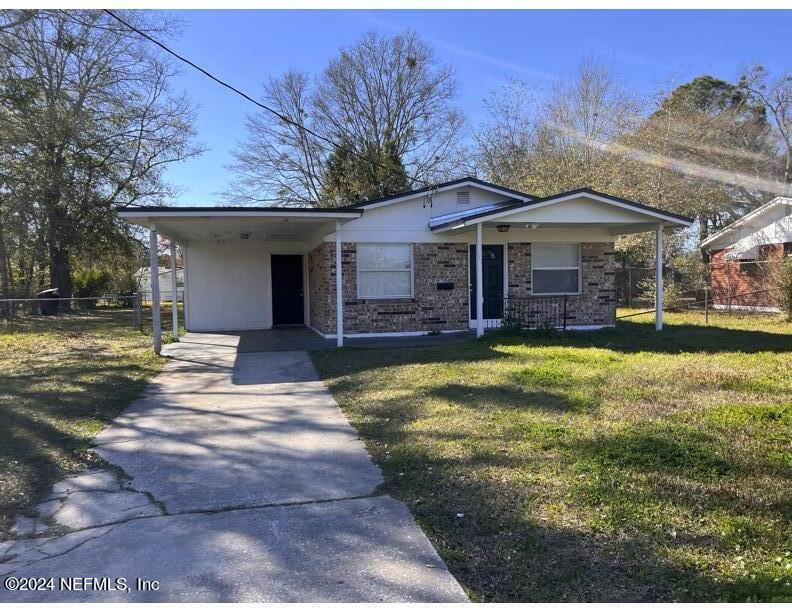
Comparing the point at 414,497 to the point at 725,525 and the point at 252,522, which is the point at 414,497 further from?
the point at 725,525

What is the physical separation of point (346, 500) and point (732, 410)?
421cm

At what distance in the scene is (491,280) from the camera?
44.7 ft

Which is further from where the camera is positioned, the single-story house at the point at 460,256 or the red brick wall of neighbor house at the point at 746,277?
the red brick wall of neighbor house at the point at 746,277

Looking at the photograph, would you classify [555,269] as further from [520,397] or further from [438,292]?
[520,397]

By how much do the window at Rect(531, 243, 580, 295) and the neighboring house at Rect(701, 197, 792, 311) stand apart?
24.9 feet

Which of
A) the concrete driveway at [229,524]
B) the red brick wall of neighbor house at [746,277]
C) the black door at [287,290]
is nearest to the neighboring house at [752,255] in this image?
the red brick wall of neighbor house at [746,277]

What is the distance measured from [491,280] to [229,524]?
1069cm

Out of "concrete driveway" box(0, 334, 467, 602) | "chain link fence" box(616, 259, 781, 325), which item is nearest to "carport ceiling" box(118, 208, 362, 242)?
"concrete driveway" box(0, 334, 467, 602)

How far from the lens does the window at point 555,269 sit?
13820 mm

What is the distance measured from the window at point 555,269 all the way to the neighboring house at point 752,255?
7596 millimetres

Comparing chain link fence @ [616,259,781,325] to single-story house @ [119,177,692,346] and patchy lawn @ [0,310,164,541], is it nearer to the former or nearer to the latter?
single-story house @ [119,177,692,346]

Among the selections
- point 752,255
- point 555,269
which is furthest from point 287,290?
point 752,255

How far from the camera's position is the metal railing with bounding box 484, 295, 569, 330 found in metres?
13.5

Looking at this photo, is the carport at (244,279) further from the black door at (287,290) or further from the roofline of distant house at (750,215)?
the roofline of distant house at (750,215)
